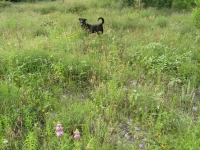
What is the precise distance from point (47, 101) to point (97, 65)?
142 centimetres

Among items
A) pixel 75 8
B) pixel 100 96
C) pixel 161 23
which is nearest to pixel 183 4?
pixel 161 23

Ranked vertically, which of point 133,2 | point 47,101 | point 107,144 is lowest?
point 107,144

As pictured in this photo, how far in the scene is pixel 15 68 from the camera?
385 cm

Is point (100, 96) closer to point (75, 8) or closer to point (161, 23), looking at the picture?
point (161, 23)

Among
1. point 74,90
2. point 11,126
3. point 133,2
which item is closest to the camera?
point 11,126

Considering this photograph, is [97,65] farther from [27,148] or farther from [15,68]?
[27,148]

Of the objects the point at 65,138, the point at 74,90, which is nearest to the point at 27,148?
the point at 65,138

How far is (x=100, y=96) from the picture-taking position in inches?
131

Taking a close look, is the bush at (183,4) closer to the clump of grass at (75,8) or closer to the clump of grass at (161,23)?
the clump of grass at (161,23)

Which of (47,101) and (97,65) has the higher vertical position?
(97,65)

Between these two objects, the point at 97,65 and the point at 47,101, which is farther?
the point at 97,65

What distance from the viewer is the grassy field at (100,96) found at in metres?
2.60

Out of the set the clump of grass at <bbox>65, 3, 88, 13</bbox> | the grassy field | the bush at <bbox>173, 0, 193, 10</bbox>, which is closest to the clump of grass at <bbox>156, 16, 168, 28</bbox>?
the grassy field

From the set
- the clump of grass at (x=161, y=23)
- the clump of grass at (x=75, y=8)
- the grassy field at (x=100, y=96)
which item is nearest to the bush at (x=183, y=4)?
A: the clump of grass at (x=161, y=23)
